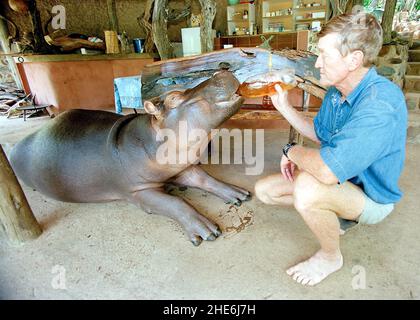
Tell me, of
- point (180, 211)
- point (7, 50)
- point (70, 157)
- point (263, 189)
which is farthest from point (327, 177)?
point (7, 50)

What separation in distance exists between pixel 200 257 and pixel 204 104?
3.25 feet

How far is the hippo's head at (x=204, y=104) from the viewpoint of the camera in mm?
1854

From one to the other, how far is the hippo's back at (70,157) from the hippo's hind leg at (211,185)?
641mm

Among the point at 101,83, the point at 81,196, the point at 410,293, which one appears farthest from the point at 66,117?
the point at 101,83

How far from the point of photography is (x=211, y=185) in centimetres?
247

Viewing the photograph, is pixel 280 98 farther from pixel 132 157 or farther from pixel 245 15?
pixel 245 15

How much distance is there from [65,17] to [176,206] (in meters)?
7.64

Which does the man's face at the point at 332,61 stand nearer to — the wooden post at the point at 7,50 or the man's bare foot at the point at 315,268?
the man's bare foot at the point at 315,268

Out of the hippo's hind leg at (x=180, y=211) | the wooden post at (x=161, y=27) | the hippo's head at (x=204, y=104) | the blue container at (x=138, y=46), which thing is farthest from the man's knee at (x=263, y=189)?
the blue container at (x=138, y=46)

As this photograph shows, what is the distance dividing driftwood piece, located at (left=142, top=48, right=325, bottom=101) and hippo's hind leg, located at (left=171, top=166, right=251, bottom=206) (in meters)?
0.95

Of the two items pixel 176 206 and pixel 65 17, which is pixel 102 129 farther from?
pixel 65 17

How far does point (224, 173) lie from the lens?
2.91 meters

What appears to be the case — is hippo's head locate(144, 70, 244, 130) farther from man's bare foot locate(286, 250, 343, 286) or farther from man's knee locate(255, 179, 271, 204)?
man's bare foot locate(286, 250, 343, 286)

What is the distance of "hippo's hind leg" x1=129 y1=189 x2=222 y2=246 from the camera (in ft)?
6.29
